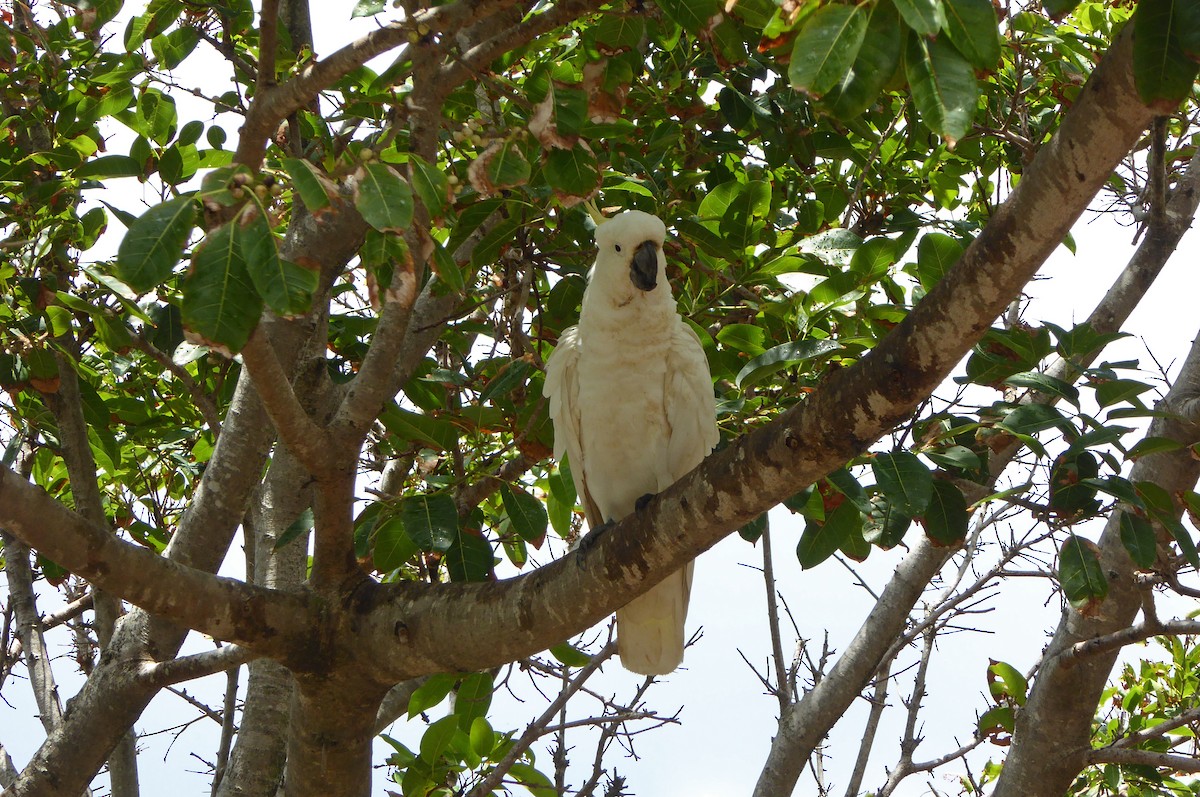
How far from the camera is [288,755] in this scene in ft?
8.79

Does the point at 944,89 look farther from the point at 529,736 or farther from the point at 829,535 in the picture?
the point at 529,736

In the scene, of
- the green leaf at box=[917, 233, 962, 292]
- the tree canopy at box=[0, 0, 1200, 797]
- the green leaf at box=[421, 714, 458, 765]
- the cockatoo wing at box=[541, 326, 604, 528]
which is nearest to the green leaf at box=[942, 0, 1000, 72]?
the tree canopy at box=[0, 0, 1200, 797]

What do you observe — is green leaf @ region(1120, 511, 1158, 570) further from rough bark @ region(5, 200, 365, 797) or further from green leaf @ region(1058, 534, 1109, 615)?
rough bark @ region(5, 200, 365, 797)

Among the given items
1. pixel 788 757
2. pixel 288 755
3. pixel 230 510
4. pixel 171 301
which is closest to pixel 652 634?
pixel 788 757

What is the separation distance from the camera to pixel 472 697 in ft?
9.32

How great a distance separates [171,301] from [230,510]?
0.67 meters

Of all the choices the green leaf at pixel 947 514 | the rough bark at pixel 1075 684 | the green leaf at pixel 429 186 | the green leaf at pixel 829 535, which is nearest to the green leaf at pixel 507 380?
the green leaf at pixel 829 535

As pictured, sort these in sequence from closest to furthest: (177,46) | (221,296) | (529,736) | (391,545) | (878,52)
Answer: (878,52) < (221,296) < (391,545) < (177,46) < (529,736)

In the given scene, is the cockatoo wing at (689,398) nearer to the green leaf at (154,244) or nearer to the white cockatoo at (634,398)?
the white cockatoo at (634,398)

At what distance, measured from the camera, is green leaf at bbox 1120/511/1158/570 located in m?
2.16

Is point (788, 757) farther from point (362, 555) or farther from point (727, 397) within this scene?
point (362, 555)

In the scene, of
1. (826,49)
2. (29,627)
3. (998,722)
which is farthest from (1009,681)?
(29,627)

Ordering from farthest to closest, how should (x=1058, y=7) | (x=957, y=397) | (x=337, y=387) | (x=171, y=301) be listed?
(x=337, y=387)
(x=171, y=301)
(x=957, y=397)
(x=1058, y=7)

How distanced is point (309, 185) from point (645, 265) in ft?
4.62
